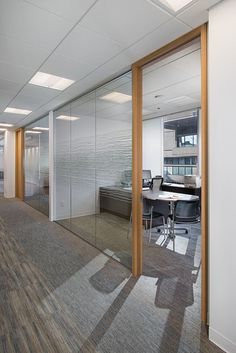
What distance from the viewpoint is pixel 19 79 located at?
3352mm

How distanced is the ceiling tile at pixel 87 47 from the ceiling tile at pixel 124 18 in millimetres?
107

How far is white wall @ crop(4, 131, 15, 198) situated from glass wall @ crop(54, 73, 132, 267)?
4.93m

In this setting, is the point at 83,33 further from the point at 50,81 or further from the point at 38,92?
the point at 38,92

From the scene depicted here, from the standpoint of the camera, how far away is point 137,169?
2781 mm

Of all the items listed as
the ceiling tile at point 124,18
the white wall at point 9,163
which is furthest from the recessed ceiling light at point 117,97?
the white wall at point 9,163

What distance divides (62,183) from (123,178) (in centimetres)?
229

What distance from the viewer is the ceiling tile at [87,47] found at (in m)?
2.20

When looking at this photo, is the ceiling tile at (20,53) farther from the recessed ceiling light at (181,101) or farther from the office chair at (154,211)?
the recessed ceiling light at (181,101)

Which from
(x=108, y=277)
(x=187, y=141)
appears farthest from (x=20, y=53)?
(x=187, y=141)

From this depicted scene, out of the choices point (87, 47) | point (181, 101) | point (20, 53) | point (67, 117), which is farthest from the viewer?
point (181, 101)

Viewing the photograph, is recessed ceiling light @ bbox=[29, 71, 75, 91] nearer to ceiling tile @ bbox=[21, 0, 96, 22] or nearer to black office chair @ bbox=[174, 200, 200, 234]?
ceiling tile @ bbox=[21, 0, 96, 22]

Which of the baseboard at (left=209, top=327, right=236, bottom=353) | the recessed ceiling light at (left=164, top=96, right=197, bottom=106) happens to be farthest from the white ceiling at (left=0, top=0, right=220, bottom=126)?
the baseboard at (left=209, top=327, right=236, bottom=353)

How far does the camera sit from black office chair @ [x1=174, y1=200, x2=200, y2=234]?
11.9ft

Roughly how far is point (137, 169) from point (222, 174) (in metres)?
1.22
